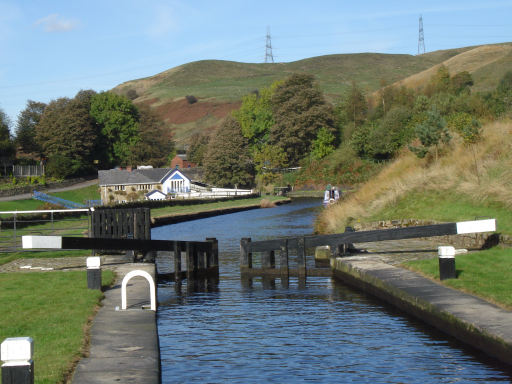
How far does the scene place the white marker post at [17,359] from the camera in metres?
6.50

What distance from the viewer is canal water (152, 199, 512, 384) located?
1068 centimetres

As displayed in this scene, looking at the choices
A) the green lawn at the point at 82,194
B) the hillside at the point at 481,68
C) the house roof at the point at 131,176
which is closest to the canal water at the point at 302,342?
the green lawn at the point at 82,194

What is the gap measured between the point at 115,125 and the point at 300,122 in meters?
35.0

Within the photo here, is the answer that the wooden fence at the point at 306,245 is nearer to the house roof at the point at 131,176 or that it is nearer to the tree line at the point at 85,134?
the house roof at the point at 131,176

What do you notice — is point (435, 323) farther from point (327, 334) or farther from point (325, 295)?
point (325, 295)

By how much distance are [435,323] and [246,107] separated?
116 metres

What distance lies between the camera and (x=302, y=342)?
12.8m

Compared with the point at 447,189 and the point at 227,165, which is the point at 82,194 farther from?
the point at 447,189

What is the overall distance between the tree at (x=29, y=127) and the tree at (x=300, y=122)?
3902 centimetres

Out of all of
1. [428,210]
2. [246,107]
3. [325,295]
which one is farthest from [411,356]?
[246,107]

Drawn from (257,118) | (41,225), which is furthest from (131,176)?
(41,225)

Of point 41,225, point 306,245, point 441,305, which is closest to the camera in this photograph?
point 441,305

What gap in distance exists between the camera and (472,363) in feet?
36.1

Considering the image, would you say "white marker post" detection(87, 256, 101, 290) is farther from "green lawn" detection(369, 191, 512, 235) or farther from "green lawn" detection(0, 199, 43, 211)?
"green lawn" detection(0, 199, 43, 211)
